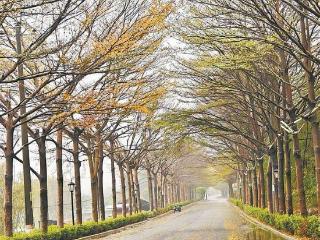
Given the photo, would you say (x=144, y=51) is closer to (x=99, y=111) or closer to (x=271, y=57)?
(x=99, y=111)

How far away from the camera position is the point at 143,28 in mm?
14125

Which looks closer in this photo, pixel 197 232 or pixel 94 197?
pixel 197 232

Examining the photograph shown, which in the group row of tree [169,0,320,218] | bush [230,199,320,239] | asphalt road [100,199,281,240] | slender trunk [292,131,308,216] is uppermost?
row of tree [169,0,320,218]

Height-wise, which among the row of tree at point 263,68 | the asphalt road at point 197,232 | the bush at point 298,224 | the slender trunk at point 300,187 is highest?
the row of tree at point 263,68

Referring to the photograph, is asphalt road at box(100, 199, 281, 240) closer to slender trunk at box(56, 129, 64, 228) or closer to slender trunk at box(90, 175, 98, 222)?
slender trunk at box(90, 175, 98, 222)

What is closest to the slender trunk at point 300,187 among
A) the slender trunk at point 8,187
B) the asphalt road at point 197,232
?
the asphalt road at point 197,232

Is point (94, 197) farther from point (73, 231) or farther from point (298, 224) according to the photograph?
point (298, 224)

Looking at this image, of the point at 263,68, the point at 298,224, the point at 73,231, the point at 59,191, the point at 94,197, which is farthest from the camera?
the point at 94,197

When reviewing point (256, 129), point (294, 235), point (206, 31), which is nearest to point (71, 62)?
point (206, 31)

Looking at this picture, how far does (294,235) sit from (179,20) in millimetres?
8874

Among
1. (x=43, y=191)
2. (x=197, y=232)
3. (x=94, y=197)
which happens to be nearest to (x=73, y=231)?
(x=43, y=191)

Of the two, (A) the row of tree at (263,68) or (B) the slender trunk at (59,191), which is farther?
(B) the slender trunk at (59,191)

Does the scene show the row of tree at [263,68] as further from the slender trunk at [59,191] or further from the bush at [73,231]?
the bush at [73,231]

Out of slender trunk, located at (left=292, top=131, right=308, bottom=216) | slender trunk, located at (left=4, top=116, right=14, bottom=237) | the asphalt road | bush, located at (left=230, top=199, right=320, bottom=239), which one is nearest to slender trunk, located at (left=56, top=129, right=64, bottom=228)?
the asphalt road
